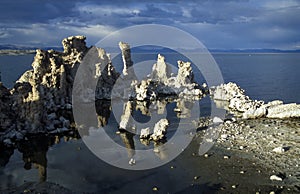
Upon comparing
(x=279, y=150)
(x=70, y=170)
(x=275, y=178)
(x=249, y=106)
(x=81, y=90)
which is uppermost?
(x=81, y=90)

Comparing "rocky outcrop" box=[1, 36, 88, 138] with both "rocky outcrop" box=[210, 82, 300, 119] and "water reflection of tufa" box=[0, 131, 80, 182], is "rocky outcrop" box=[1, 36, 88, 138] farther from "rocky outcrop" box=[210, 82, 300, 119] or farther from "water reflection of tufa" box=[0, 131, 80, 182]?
"rocky outcrop" box=[210, 82, 300, 119]

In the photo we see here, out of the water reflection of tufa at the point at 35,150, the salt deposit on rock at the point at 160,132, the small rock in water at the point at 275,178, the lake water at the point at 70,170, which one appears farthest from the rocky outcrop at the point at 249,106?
the water reflection of tufa at the point at 35,150

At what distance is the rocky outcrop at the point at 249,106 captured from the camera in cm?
4388

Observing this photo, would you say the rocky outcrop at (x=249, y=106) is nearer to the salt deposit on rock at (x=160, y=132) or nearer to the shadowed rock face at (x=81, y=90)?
the shadowed rock face at (x=81, y=90)

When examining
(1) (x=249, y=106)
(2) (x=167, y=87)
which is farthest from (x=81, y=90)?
(1) (x=249, y=106)

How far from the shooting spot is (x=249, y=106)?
49031mm

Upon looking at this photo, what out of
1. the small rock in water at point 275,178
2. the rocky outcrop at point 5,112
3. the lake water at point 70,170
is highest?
the rocky outcrop at point 5,112

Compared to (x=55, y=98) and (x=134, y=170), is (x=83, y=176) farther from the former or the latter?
(x=55, y=98)

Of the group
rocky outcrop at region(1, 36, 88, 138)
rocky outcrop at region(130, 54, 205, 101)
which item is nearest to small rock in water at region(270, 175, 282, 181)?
rocky outcrop at region(1, 36, 88, 138)

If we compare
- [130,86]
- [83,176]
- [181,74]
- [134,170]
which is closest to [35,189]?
[83,176]

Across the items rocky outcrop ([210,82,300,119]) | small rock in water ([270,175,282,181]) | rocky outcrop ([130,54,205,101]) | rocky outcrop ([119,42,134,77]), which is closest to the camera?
small rock in water ([270,175,282,181])

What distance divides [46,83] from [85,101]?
738cm

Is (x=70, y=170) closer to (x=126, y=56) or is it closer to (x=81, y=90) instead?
(x=81, y=90)

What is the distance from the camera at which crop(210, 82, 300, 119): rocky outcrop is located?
43.9m
